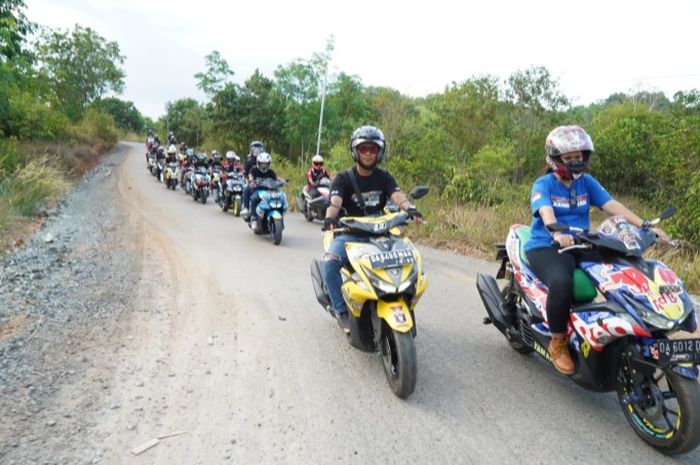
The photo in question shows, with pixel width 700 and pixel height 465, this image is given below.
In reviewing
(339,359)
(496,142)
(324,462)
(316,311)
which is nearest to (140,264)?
(316,311)

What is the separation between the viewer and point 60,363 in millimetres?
4055

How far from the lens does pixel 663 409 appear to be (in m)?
3.07

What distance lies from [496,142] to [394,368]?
1559 centimetres

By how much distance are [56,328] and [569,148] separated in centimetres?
480

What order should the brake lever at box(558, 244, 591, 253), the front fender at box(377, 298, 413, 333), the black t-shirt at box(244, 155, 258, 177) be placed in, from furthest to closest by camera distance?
the black t-shirt at box(244, 155, 258, 177), the front fender at box(377, 298, 413, 333), the brake lever at box(558, 244, 591, 253)

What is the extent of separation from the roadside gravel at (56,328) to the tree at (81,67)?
45109 millimetres

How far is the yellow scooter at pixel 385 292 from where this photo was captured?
3711 mm

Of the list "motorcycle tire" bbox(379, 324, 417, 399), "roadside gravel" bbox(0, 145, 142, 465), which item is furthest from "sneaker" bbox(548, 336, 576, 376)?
"roadside gravel" bbox(0, 145, 142, 465)

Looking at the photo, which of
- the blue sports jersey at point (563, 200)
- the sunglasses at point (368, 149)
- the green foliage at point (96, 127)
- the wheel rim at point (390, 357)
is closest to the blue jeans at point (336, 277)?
the wheel rim at point (390, 357)

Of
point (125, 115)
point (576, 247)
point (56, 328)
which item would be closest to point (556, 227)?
point (576, 247)

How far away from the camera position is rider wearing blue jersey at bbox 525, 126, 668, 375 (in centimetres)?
353

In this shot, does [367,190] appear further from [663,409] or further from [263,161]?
[263,161]

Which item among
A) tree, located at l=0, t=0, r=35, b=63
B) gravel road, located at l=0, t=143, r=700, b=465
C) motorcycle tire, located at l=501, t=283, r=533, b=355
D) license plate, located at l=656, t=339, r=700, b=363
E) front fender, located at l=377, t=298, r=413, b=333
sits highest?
tree, located at l=0, t=0, r=35, b=63

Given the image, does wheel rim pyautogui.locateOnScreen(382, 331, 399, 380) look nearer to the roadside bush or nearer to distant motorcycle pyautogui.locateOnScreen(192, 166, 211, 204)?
the roadside bush
